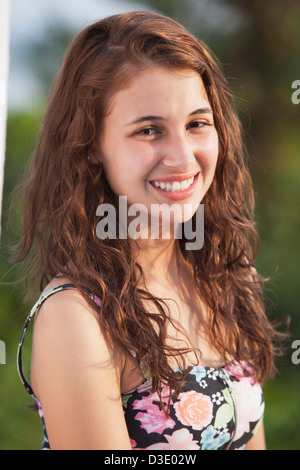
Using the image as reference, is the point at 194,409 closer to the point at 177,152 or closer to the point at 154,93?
the point at 177,152

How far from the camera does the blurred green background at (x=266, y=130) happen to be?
3.69 meters

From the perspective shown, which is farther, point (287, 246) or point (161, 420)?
point (287, 246)

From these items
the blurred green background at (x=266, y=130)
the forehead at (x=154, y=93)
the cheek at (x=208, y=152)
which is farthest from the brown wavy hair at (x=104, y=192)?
the blurred green background at (x=266, y=130)

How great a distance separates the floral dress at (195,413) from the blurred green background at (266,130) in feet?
7.29

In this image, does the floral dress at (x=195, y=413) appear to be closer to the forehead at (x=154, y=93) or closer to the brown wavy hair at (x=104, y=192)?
the brown wavy hair at (x=104, y=192)

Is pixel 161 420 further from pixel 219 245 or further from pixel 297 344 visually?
pixel 297 344

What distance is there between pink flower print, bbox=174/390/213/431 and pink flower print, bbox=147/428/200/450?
2 centimetres

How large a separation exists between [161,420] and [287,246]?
2.88 meters

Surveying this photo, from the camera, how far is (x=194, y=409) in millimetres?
1338

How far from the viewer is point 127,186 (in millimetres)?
1398

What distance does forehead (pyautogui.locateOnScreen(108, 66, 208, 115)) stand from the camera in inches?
52.4

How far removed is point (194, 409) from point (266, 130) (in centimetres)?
313

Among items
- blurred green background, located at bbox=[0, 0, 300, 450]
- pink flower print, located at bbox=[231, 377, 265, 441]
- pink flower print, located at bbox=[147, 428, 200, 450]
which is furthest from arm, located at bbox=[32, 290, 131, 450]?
blurred green background, located at bbox=[0, 0, 300, 450]

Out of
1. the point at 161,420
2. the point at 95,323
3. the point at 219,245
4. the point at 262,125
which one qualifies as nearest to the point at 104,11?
the point at 219,245
